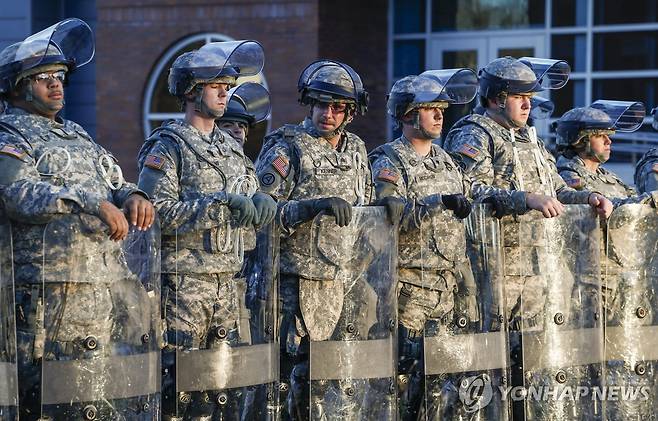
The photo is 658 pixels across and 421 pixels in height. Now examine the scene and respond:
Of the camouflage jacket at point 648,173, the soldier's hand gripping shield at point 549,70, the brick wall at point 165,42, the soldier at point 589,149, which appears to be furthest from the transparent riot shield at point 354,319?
the brick wall at point 165,42

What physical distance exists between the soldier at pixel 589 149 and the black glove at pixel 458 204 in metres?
1.92

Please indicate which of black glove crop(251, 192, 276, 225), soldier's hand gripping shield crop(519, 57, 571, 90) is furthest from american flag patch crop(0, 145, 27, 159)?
soldier's hand gripping shield crop(519, 57, 571, 90)

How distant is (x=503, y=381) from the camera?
7.95m

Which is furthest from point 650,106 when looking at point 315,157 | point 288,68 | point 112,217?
point 112,217

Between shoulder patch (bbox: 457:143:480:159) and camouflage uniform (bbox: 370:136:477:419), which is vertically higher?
shoulder patch (bbox: 457:143:480:159)

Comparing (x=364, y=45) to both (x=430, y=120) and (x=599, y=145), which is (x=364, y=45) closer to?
(x=599, y=145)

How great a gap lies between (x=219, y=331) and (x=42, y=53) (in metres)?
1.60

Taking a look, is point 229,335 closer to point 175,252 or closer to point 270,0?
point 175,252

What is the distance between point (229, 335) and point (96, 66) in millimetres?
13647

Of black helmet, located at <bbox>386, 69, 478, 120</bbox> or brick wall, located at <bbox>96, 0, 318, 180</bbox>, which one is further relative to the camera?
brick wall, located at <bbox>96, 0, 318, 180</bbox>

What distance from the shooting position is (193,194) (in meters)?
7.16

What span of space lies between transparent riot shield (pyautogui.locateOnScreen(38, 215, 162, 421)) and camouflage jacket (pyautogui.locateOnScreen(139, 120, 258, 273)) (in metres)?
0.44

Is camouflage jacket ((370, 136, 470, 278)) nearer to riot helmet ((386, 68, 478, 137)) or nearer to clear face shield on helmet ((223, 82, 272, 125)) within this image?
riot helmet ((386, 68, 478, 137))

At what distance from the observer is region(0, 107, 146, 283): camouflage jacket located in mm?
6180
